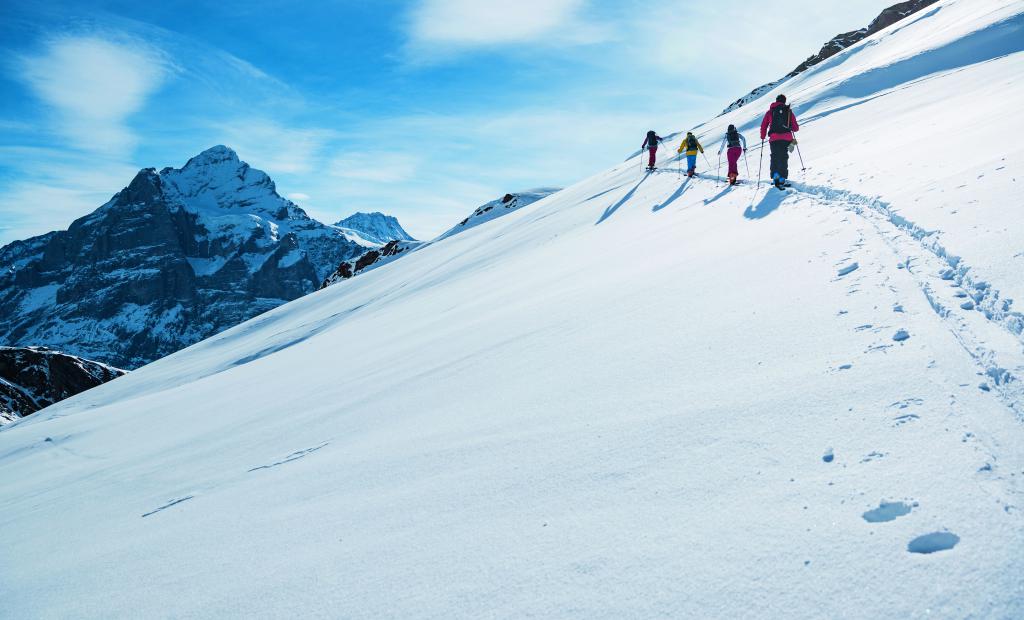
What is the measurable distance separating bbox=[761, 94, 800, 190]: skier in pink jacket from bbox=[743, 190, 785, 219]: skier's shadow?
836 millimetres

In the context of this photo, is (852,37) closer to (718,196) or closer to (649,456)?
(718,196)

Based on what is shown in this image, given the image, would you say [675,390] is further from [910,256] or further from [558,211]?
[558,211]

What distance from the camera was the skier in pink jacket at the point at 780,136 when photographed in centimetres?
1206

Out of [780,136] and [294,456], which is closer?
[294,456]

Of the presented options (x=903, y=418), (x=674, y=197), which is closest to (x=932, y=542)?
(x=903, y=418)

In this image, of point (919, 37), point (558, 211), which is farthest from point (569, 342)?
point (919, 37)

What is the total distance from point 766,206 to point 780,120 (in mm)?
4028

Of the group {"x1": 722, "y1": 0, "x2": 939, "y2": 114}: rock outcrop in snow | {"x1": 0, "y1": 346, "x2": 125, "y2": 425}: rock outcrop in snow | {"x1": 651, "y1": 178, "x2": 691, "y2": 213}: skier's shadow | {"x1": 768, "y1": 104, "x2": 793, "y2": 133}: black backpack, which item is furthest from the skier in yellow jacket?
{"x1": 722, "y1": 0, "x2": 939, "y2": 114}: rock outcrop in snow

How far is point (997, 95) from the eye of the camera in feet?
37.1

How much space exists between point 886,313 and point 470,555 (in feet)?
11.2

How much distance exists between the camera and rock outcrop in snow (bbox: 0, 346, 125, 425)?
3581 cm

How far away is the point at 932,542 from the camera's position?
1976 mm

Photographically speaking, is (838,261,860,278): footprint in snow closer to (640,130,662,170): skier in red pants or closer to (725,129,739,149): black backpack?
(725,129,739,149): black backpack

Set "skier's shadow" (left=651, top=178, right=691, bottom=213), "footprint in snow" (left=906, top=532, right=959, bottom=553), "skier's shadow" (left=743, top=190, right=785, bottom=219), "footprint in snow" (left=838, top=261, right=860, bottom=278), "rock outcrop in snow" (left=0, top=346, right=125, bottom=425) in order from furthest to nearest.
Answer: "rock outcrop in snow" (left=0, top=346, right=125, bottom=425)
"skier's shadow" (left=651, top=178, right=691, bottom=213)
"skier's shadow" (left=743, top=190, right=785, bottom=219)
"footprint in snow" (left=838, top=261, right=860, bottom=278)
"footprint in snow" (left=906, top=532, right=959, bottom=553)
